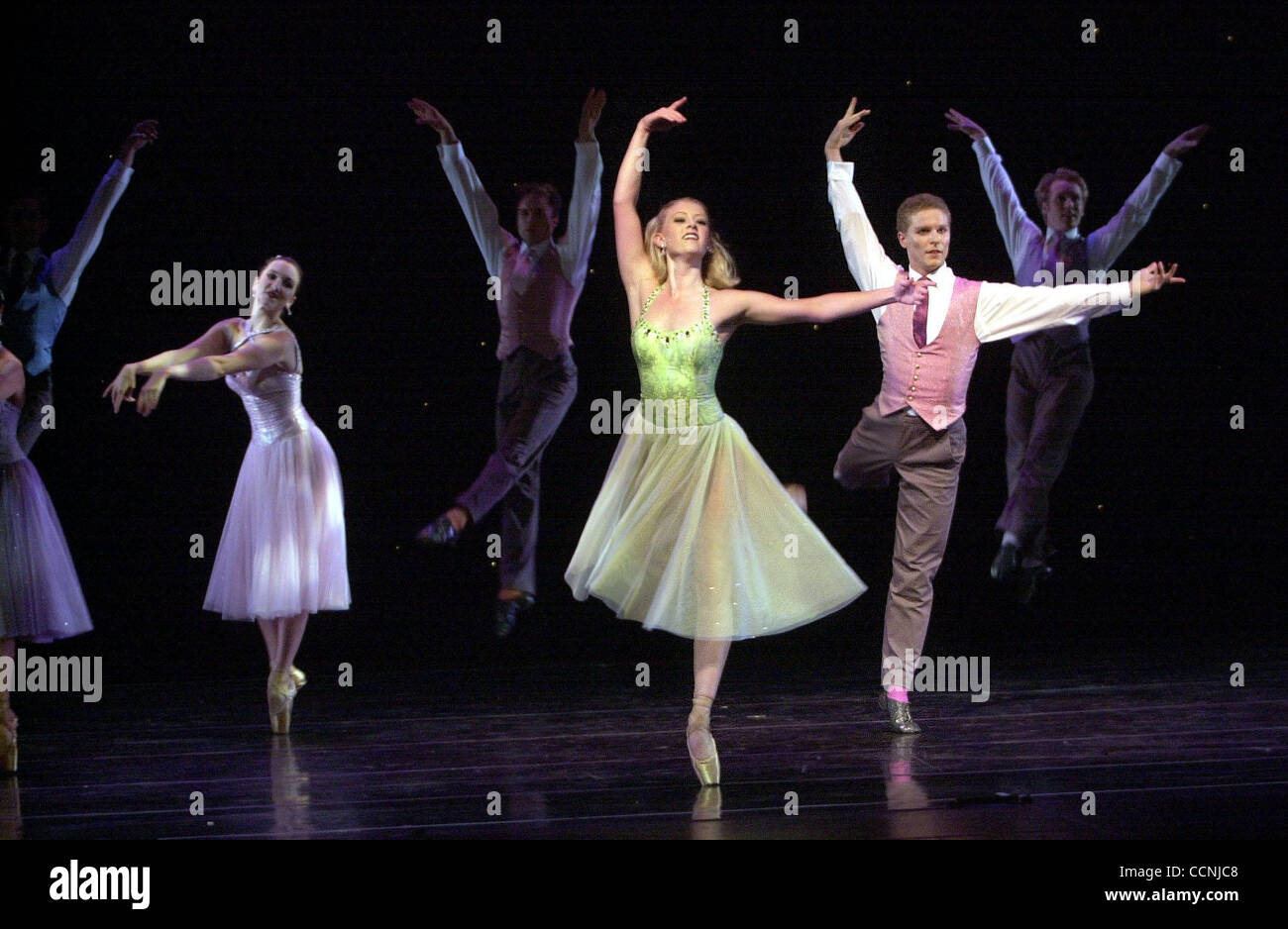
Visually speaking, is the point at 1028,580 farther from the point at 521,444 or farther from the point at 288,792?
the point at 288,792

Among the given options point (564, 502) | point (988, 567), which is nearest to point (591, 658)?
point (564, 502)

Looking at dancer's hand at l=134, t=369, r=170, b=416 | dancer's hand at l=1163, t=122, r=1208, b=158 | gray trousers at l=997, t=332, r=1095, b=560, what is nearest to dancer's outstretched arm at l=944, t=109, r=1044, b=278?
gray trousers at l=997, t=332, r=1095, b=560

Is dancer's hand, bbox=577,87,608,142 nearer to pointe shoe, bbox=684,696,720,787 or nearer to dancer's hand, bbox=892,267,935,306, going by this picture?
dancer's hand, bbox=892,267,935,306

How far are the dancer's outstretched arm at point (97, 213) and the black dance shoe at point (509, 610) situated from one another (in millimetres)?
1878

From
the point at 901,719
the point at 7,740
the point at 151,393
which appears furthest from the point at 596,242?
the point at 7,740

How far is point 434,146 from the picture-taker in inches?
212

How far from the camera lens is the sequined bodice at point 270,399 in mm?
4520

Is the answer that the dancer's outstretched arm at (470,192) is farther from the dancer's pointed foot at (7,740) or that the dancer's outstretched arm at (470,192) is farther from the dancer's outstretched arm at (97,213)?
the dancer's pointed foot at (7,740)

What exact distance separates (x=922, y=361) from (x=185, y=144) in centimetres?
275

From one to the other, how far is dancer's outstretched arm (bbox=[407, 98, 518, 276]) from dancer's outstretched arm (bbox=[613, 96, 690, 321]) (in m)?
1.47

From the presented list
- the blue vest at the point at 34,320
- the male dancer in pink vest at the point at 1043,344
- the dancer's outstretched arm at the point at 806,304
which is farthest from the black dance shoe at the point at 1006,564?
the blue vest at the point at 34,320

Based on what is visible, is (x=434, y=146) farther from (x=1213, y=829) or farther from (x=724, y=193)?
(x=1213, y=829)

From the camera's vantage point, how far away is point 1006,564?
223 inches
